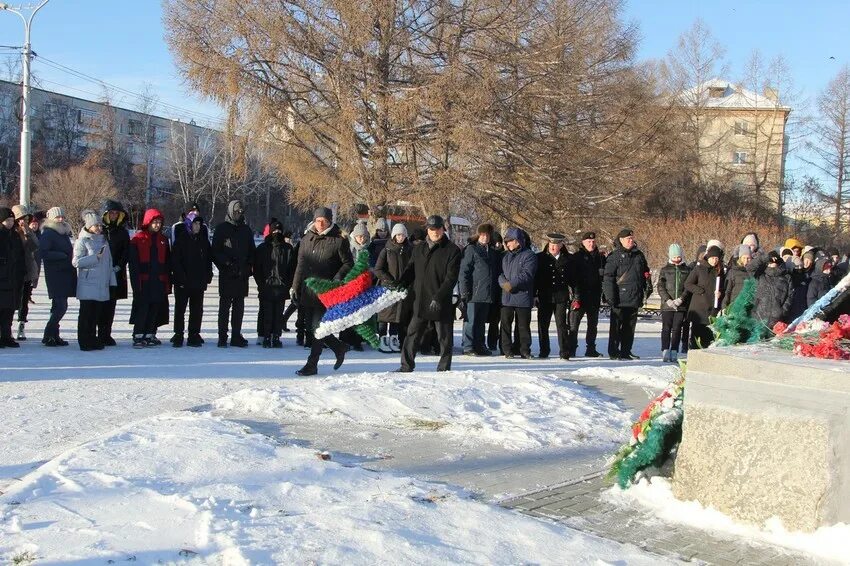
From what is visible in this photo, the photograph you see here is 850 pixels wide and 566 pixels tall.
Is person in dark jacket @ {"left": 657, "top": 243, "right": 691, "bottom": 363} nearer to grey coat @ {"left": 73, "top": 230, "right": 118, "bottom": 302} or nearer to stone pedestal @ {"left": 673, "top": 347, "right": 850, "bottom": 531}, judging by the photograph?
grey coat @ {"left": 73, "top": 230, "right": 118, "bottom": 302}

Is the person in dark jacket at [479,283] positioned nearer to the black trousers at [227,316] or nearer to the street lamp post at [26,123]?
the black trousers at [227,316]

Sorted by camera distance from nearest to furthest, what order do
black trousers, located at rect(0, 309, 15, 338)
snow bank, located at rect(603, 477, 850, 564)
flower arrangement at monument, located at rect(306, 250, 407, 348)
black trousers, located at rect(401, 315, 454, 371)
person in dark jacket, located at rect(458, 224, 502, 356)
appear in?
snow bank, located at rect(603, 477, 850, 564) < flower arrangement at monument, located at rect(306, 250, 407, 348) < black trousers, located at rect(401, 315, 454, 371) < black trousers, located at rect(0, 309, 15, 338) < person in dark jacket, located at rect(458, 224, 502, 356)

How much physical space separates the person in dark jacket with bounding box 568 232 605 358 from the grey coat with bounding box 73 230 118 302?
261 inches

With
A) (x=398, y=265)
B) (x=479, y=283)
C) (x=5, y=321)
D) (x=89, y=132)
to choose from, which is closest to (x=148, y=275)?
(x=5, y=321)

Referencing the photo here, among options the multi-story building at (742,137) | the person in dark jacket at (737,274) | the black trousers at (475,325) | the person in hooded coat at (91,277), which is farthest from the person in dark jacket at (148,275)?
the multi-story building at (742,137)

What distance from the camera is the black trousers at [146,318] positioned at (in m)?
12.4

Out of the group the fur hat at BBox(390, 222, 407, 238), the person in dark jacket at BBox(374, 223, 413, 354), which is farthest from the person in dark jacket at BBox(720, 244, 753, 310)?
the fur hat at BBox(390, 222, 407, 238)

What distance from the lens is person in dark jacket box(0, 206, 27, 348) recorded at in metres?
11.4

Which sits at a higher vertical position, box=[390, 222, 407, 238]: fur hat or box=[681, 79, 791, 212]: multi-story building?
box=[681, 79, 791, 212]: multi-story building

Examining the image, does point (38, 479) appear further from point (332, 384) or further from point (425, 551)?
point (332, 384)

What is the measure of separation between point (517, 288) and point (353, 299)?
334 cm

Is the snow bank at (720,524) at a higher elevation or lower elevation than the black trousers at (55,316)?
lower

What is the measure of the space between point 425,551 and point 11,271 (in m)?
9.12

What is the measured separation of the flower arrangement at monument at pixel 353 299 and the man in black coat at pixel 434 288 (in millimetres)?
303
